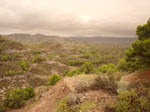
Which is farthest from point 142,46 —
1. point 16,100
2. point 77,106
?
point 16,100

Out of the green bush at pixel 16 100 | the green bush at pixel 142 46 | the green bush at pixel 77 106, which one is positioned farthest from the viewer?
the green bush at pixel 16 100

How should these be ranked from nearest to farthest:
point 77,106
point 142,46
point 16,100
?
1. point 77,106
2. point 142,46
3. point 16,100

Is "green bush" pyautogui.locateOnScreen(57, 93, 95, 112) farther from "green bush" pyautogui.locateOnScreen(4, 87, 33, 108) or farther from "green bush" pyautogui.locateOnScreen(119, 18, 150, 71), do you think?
"green bush" pyautogui.locateOnScreen(4, 87, 33, 108)

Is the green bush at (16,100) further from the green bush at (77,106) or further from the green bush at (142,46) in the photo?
the green bush at (142,46)

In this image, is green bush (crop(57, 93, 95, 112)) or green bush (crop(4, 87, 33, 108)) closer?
green bush (crop(57, 93, 95, 112))

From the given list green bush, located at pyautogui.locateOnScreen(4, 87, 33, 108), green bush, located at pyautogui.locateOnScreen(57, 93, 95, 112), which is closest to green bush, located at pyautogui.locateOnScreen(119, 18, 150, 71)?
green bush, located at pyautogui.locateOnScreen(57, 93, 95, 112)

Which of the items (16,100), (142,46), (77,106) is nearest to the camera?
(77,106)

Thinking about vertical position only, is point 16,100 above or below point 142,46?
below

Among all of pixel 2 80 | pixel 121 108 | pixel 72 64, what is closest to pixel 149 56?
pixel 121 108

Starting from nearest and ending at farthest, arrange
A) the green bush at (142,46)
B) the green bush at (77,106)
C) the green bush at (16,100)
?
the green bush at (77,106), the green bush at (142,46), the green bush at (16,100)

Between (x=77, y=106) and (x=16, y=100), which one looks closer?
(x=77, y=106)

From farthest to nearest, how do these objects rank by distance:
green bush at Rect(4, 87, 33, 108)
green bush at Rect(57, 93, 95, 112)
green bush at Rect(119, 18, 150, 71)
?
1. green bush at Rect(4, 87, 33, 108)
2. green bush at Rect(119, 18, 150, 71)
3. green bush at Rect(57, 93, 95, 112)

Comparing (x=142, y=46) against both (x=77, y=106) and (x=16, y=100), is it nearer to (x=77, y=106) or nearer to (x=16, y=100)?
(x=77, y=106)

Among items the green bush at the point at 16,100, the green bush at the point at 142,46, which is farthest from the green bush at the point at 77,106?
the green bush at the point at 16,100
